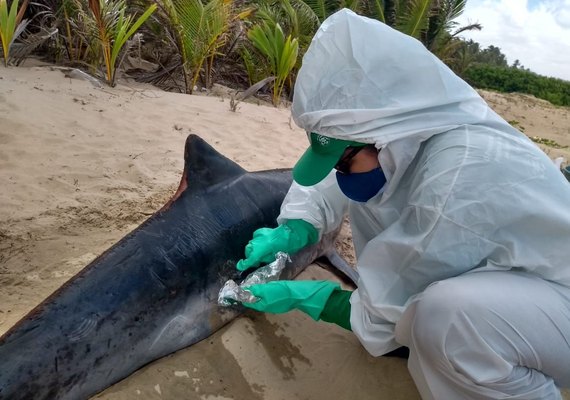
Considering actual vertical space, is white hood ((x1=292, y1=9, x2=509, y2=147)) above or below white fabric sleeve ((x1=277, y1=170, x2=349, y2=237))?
above

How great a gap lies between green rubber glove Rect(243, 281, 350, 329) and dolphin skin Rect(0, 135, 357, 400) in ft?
0.63

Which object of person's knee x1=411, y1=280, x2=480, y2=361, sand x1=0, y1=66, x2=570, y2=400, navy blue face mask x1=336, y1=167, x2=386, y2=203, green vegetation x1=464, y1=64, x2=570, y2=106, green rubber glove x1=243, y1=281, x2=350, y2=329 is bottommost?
green vegetation x1=464, y1=64, x2=570, y2=106

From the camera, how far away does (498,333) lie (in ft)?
5.96

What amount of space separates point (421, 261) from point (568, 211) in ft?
1.78

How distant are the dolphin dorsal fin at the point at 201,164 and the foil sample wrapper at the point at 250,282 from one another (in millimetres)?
490

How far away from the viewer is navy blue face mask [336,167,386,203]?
82.2 inches

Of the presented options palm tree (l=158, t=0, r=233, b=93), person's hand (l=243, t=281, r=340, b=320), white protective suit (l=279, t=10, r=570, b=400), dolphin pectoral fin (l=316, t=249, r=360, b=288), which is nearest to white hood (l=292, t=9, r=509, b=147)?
white protective suit (l=279, t=10, r=570, b=400)

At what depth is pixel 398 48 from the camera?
192 cm

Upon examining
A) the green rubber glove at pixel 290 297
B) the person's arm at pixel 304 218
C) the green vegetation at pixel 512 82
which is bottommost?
the green vegetation at pixel 512 82

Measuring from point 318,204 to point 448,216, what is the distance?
97cm

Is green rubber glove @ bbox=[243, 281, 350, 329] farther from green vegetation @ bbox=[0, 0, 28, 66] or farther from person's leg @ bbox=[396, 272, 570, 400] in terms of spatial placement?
green vegetation @ bbox=[0, 0, 28, 66]

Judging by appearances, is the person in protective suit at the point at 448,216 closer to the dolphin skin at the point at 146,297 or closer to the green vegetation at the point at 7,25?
the dolphin skin at the point at 146,297

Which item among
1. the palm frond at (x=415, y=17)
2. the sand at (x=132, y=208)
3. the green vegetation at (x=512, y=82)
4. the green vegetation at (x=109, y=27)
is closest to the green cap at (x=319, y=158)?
the sand at (x=132, y=208)

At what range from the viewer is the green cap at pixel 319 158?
200 cm
